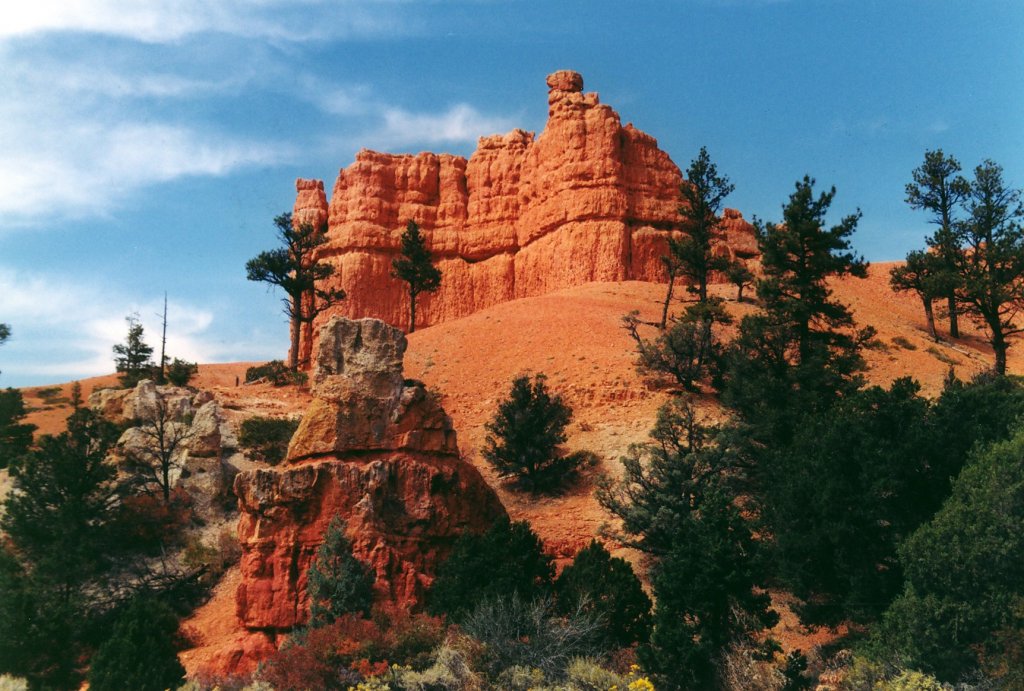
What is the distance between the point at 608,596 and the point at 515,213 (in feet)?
154

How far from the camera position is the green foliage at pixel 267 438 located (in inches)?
1372

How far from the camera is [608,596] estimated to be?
808 inches

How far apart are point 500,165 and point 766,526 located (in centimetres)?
4699

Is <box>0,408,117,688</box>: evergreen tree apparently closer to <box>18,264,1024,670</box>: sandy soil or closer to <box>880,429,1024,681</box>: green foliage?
<box>18,264,1024,670</box>: sandy soil

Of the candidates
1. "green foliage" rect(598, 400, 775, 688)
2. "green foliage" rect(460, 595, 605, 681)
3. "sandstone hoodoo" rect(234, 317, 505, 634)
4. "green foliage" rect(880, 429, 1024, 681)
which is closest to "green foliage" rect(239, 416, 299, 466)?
"sandstone hoodoo" rect(234, 317, 505, 634)

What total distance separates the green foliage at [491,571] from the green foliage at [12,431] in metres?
19.5

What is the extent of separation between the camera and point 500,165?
66.5 meters

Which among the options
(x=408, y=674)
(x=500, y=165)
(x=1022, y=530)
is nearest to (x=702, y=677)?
(x=408, y=674)

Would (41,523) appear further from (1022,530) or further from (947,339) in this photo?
(947,339)

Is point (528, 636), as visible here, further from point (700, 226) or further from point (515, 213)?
point (515, 213)

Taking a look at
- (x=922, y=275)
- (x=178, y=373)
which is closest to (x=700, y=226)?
(x=922, y=275)

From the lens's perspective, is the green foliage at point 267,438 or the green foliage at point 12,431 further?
the green foliage at point 12,431

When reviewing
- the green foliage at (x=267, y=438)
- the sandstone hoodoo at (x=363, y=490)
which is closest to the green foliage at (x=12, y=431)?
the green foliage at (x=267, y=438)

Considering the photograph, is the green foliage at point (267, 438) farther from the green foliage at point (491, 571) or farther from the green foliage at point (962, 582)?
the green foliage at point (962, 582)
